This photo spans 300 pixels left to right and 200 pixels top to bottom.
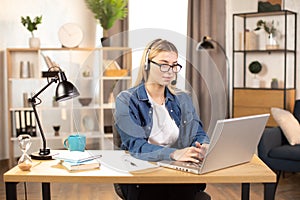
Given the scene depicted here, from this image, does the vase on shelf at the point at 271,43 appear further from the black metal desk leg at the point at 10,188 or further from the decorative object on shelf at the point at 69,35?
the black metal desk leg at the point at 10,188

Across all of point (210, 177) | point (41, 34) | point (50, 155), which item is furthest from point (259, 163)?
point (41, 34)

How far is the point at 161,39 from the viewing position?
6.56 ft

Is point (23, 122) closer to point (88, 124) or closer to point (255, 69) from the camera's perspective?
point (255, 69)

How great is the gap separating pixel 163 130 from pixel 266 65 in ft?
11.8

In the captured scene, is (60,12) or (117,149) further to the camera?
(60,12)

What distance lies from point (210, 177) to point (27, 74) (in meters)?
3.88

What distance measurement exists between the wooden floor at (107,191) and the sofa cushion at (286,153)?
31 cm

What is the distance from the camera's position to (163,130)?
6.88 feet

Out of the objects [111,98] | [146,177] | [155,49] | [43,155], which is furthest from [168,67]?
[43,155]

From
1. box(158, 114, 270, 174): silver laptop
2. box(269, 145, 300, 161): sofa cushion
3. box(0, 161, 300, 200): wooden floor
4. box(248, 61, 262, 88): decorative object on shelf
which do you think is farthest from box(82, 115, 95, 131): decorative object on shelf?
box(248, 61, 262, 88): decorative object on shelf

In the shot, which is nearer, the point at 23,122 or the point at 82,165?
the point at 82,165

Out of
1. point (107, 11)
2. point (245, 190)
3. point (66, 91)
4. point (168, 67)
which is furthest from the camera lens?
point (107, 11)

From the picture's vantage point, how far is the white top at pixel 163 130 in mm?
2086

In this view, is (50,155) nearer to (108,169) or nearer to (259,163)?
(108,169)
